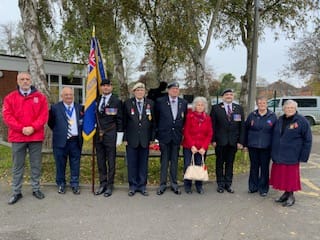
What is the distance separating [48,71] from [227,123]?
20.2m

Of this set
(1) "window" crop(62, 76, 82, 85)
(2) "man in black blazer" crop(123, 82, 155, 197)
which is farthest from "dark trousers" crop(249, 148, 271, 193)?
(1) "window" crop(62, 76, 82, 85)

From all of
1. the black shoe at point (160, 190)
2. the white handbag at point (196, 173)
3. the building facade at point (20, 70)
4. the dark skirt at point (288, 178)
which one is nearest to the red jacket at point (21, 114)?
the black shoe at point (160, 190)

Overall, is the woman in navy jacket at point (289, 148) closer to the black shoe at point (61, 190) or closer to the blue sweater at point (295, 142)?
the blue sweater at point (295, 142)

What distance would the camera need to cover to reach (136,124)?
5.47m

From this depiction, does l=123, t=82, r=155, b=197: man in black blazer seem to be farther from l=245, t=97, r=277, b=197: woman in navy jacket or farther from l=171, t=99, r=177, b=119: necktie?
l=245, t=97, r=277, b=197: woman in navy jacket

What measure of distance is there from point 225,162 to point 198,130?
2.76 ft

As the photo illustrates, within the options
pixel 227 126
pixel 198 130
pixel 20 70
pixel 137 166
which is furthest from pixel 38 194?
pixel 20 70

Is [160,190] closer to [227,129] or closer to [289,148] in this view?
[227,129]

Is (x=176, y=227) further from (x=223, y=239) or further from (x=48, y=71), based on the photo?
(x=48, y=71)

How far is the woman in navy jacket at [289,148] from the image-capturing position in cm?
507

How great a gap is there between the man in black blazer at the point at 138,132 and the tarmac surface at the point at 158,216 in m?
0.29

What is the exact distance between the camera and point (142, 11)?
11.7 meters

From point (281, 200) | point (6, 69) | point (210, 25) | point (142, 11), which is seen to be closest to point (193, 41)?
point (210, 25)

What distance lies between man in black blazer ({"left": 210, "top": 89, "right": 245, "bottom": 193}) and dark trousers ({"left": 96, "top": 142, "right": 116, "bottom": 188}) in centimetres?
175
